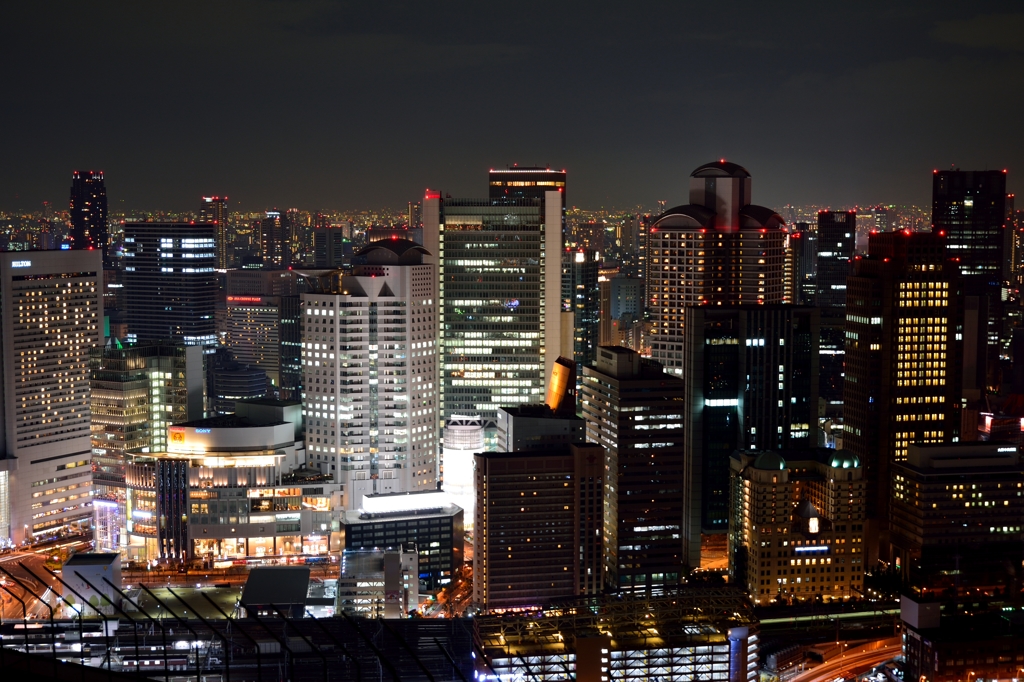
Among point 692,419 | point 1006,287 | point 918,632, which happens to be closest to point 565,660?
point 918,632

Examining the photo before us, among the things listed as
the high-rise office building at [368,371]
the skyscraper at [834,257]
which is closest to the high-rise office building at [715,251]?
the skyscraper at [834,257]

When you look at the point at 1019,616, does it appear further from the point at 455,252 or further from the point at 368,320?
the point at 455,252

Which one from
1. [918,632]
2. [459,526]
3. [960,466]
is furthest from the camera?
[459,526]

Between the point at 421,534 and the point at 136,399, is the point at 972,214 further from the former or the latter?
the point at 136,399

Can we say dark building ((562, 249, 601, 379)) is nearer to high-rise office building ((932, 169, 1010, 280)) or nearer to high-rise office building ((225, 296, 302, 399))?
high-rise office building ((225, 296, 302, 399))

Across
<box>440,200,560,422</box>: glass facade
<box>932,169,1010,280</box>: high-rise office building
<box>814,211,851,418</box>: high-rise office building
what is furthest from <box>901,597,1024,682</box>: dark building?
<box>814,211,851,418</box>: high-rise office building

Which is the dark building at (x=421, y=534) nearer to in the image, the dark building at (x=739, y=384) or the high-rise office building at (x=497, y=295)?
the dark building at (x=739, y=384)
